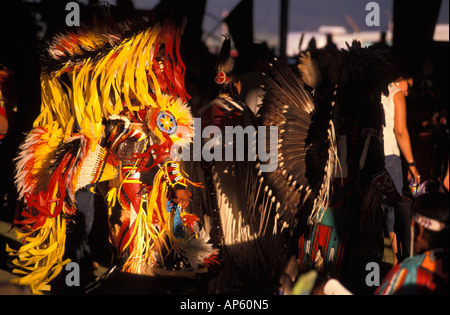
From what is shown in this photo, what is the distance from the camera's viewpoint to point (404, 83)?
3.34m

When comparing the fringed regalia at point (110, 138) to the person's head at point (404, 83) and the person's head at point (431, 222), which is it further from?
the person's head at point (404, 83)

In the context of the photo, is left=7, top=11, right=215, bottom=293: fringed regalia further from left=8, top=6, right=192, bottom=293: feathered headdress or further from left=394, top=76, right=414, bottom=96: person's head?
left=394, top=76, right=414, bottom=96: person's head

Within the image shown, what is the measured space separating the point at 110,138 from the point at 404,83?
2.22m

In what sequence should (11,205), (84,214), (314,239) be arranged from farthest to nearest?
(11,205)
(84,214)
(314,239)

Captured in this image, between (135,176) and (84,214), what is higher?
(135,176)

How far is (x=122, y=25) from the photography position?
261cm

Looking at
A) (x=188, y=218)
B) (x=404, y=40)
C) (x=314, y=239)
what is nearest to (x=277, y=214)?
(x=314, y=239)

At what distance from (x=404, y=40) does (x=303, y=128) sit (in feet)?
6.24

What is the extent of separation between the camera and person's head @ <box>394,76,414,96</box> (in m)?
3.28

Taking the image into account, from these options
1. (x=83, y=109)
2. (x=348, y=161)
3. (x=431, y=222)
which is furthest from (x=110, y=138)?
(x=431, y=222)

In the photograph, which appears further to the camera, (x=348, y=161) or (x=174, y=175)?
(x=174, y=175)

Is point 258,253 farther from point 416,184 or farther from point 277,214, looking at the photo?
point 416,184

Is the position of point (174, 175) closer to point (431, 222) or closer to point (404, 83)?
point (431, 222)

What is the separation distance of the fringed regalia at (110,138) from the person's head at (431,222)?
1518mm
